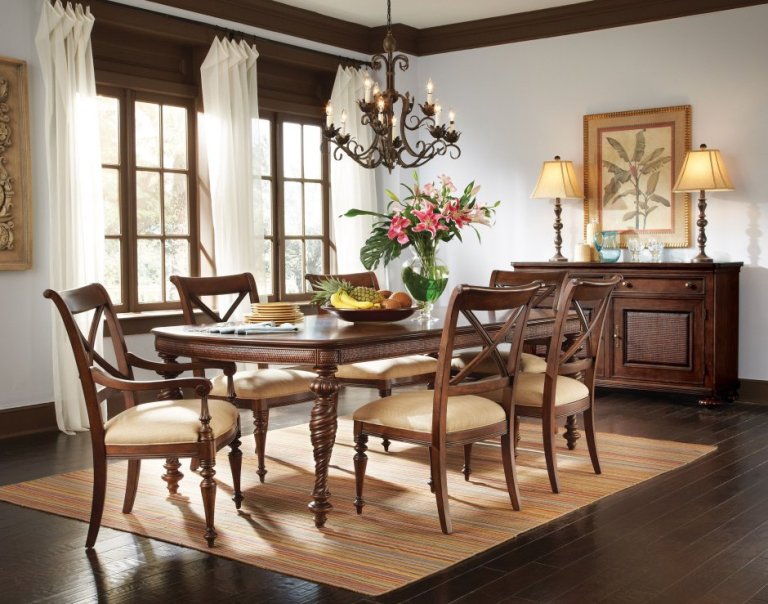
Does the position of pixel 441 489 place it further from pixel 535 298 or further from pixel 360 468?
pixel 535 298

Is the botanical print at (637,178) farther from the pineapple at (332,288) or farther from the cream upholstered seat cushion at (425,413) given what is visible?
the cream upholstered seat cushion at (425,413)

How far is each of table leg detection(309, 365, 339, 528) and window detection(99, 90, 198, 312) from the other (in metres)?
2.95

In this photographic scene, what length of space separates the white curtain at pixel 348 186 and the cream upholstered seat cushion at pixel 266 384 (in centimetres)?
313

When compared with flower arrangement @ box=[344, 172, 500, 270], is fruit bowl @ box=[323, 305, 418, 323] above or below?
below

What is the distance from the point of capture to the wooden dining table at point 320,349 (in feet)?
11.7

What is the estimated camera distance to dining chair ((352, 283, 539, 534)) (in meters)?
3.59

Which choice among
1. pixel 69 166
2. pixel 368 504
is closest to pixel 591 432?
pixel 368 504

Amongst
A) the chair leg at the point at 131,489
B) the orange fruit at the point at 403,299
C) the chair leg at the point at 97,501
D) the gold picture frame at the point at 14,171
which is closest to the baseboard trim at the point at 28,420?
the gold picture frame at the point at 14,171

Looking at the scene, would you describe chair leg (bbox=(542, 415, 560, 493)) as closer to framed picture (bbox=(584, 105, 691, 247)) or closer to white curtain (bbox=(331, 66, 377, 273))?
framed picture (bbox=(584, 105, 691, 247))

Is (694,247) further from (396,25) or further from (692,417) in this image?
(396,25)

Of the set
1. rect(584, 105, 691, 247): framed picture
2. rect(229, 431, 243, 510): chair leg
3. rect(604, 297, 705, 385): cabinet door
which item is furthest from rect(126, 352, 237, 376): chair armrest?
rect(584, 105, 691, 247): framed picture

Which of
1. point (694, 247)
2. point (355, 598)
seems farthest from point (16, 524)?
point (694, 247)

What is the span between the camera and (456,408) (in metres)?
3.69

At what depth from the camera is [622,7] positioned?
6.90 metres
